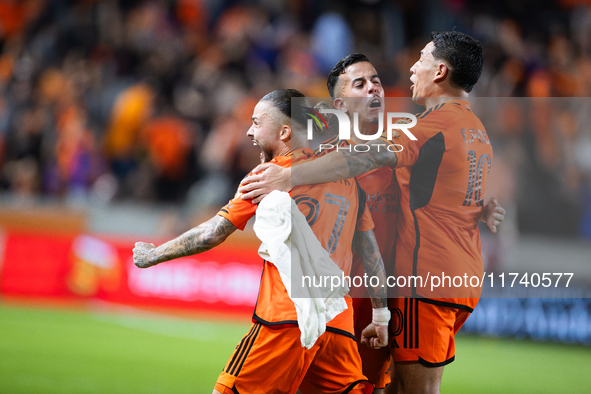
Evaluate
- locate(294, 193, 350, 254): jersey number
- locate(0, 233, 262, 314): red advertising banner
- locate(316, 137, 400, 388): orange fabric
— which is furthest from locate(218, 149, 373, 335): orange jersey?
locate(0, 233, 262, 314): red advertising banner

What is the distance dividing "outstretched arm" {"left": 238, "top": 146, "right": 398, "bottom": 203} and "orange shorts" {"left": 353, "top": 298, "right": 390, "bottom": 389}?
925 mm

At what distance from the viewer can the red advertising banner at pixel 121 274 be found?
30.0 feet

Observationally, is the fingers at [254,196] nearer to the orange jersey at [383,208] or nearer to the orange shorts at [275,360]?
the orange shorts at [275,360]

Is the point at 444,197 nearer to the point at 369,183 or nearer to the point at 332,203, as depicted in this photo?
the point at 369,183

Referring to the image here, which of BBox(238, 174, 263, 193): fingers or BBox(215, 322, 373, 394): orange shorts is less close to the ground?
BBox(238, 174, 263, 193): fingers

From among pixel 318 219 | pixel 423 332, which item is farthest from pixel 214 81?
pixel 423 332

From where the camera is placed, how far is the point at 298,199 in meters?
3.05

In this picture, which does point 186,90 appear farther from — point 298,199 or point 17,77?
point 298,199

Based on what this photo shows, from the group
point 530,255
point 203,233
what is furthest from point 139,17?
point 203,233

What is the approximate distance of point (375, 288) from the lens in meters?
3.33

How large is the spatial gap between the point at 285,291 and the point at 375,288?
615 millimetres

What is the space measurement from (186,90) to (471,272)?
→ 8.99 m

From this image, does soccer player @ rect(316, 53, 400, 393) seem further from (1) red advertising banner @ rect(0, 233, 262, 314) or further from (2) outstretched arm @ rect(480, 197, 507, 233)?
(1) red advertising banner @ rect(0, 233, 262, 314)

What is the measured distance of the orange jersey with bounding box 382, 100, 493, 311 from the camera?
319 centimetres
